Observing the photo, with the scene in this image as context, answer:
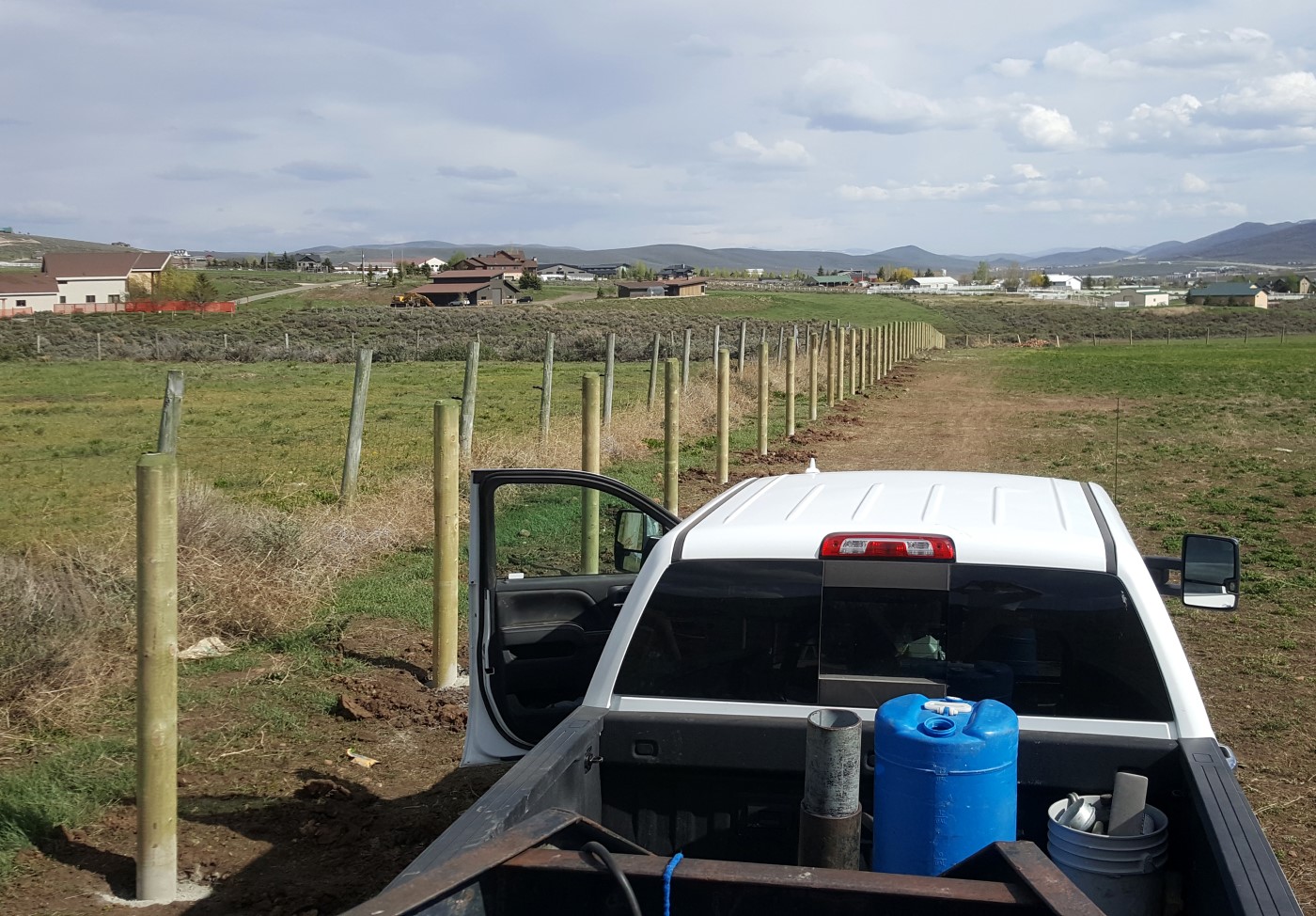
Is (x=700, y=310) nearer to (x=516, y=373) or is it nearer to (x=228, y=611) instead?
(x=516, y=373)

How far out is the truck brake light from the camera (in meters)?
3.30

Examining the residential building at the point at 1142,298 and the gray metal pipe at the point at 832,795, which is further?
the residential building at the point at 1142,298

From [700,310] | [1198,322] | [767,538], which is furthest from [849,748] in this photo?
[1198,322]

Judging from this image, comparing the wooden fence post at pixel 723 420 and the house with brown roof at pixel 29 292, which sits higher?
the house with brown roof at pixel 29 292

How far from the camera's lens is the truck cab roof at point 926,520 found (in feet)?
10.9

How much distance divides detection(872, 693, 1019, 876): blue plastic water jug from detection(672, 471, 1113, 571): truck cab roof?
59 centimetres

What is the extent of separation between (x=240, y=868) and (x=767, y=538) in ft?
8.94

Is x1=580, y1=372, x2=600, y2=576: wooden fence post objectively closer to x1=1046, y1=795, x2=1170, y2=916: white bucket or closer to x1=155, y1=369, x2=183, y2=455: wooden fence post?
x1=155, y1=369, x2=183, y2=455: wooden fence post

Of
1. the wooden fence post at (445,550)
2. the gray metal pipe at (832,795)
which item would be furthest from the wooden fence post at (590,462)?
the gray metal pipe at (832,795)

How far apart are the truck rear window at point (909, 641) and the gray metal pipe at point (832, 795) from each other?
480mm

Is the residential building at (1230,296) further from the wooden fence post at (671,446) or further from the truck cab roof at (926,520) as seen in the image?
the truck cab roof at (926,520)

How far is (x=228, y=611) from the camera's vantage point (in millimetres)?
7801

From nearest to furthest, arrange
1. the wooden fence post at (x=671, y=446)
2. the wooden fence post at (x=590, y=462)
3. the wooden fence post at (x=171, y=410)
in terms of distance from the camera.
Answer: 1. the wooden fence post at (x=171, y=410)
2. the wooden fence post at (x=590, y=462)
3. the wooden fence post at (x=671, y=446)

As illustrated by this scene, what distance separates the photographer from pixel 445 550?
7.07m
